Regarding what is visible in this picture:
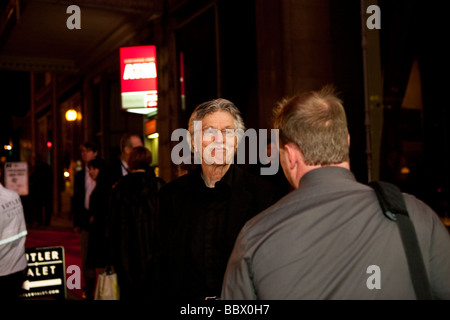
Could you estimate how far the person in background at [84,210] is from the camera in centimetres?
643

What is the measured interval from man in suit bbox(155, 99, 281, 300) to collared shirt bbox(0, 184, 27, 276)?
6.27 feet

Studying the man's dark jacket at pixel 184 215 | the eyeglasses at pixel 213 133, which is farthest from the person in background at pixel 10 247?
the eyeglasses at pixel 213 133

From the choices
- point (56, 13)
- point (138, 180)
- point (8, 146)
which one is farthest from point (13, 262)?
point (8, 146)

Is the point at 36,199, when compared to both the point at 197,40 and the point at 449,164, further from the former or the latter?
the point at 449,164

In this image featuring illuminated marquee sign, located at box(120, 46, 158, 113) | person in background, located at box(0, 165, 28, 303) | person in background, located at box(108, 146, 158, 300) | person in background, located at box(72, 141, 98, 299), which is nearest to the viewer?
person in background, located at box(0, 165, 28, 303)

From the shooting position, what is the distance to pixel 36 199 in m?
15.6

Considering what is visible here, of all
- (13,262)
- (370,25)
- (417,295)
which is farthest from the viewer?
(370,25)

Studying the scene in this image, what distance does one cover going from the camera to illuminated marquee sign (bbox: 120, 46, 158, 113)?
38.4 feet

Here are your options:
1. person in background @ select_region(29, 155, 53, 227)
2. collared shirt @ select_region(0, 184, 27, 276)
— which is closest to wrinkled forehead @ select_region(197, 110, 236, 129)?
collared shirt @ select_region(0, 184, 27, 276)

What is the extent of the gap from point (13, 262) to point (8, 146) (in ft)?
132

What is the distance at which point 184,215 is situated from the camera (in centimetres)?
287

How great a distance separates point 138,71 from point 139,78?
175 millimetres

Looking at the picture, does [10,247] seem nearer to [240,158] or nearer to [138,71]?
[240,158]

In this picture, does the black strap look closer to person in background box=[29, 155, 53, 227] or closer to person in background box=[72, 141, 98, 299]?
person in background box=[72, 141, 98, 299]
